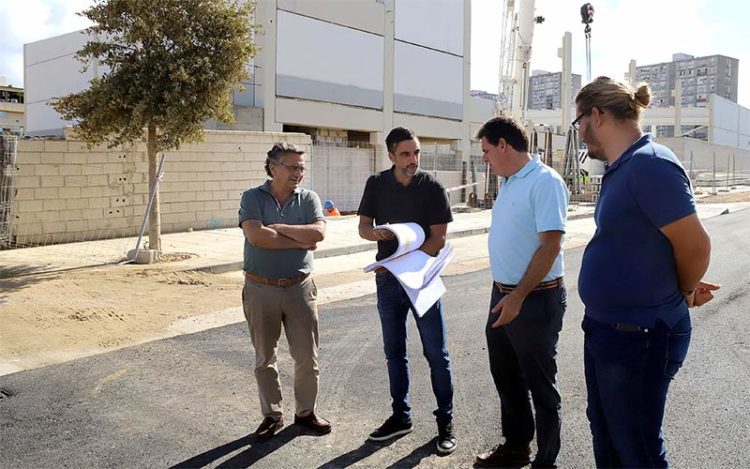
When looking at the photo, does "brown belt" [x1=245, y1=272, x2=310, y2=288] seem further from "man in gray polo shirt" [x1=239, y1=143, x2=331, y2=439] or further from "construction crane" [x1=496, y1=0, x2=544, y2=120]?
"construction crane" [x1=496, y1=0, x2=544, y2=120]

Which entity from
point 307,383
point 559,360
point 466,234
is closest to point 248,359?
point 307,383

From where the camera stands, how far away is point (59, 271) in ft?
33.5

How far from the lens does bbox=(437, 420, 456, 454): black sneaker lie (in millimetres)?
3836

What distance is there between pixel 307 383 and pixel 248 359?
1.66 meters

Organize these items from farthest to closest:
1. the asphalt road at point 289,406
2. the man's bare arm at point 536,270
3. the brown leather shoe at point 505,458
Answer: the asphalt road at point 289,406, the brown leather shoe at point 505,458, the man's bare arm at point 536,270

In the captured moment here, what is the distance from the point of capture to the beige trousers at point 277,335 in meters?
4.21

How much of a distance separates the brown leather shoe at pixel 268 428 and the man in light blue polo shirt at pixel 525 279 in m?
1.32

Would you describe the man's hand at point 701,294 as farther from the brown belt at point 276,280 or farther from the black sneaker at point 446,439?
the brown belt at point 276,280

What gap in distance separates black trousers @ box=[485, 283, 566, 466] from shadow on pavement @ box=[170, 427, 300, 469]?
139cm

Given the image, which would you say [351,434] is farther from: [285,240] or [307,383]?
[285,240]

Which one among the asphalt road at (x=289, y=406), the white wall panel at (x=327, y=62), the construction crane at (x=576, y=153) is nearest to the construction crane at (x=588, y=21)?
the construction crane at (x=576, y=153)

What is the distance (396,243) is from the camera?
4.11 metres

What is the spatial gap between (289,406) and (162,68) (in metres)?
8.10

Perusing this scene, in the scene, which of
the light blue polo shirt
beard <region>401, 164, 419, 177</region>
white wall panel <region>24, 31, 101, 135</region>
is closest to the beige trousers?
beard <region>401, 164, 419, 177</region>
